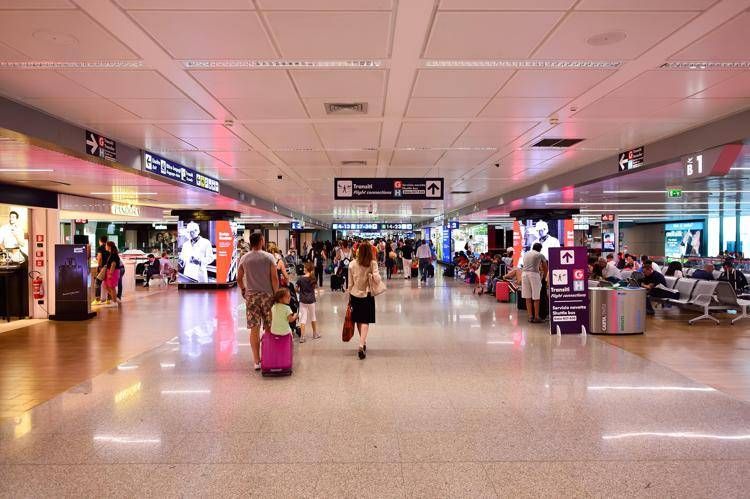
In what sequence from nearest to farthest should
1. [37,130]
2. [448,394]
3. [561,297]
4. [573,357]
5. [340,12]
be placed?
[340,12], [448,394], [37,130], [573,357], [561,297]

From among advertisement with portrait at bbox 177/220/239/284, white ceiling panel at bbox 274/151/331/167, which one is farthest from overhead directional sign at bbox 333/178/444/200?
advertisement with portrait at bbox 177/220/239/284

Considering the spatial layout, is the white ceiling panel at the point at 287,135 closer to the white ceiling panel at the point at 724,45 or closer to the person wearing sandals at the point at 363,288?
the person wearing sandals at the point at 363,288

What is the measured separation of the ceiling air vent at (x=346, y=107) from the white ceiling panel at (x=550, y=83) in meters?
1.67

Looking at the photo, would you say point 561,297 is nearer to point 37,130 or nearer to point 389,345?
point 389,345

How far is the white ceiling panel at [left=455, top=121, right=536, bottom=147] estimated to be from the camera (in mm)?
7270

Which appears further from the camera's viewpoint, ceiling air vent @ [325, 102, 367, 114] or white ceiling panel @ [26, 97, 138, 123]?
ceiling air vent @ [325, 102, 367, 114]

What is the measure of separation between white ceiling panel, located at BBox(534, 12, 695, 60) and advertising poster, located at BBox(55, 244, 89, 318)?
35.2 feet

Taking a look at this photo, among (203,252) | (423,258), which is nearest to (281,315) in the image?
(203,252)

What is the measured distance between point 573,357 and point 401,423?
3.65 m

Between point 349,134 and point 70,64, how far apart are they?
155 inches

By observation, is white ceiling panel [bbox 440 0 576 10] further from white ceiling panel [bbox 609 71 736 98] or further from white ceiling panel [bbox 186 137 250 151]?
white ceiling panel [bbox 186 137 250 151]

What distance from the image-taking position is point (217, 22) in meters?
3.91

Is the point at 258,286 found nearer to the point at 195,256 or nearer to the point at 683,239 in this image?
the point at 195,256

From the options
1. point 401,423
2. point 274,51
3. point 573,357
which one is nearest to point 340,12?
point 274,51
